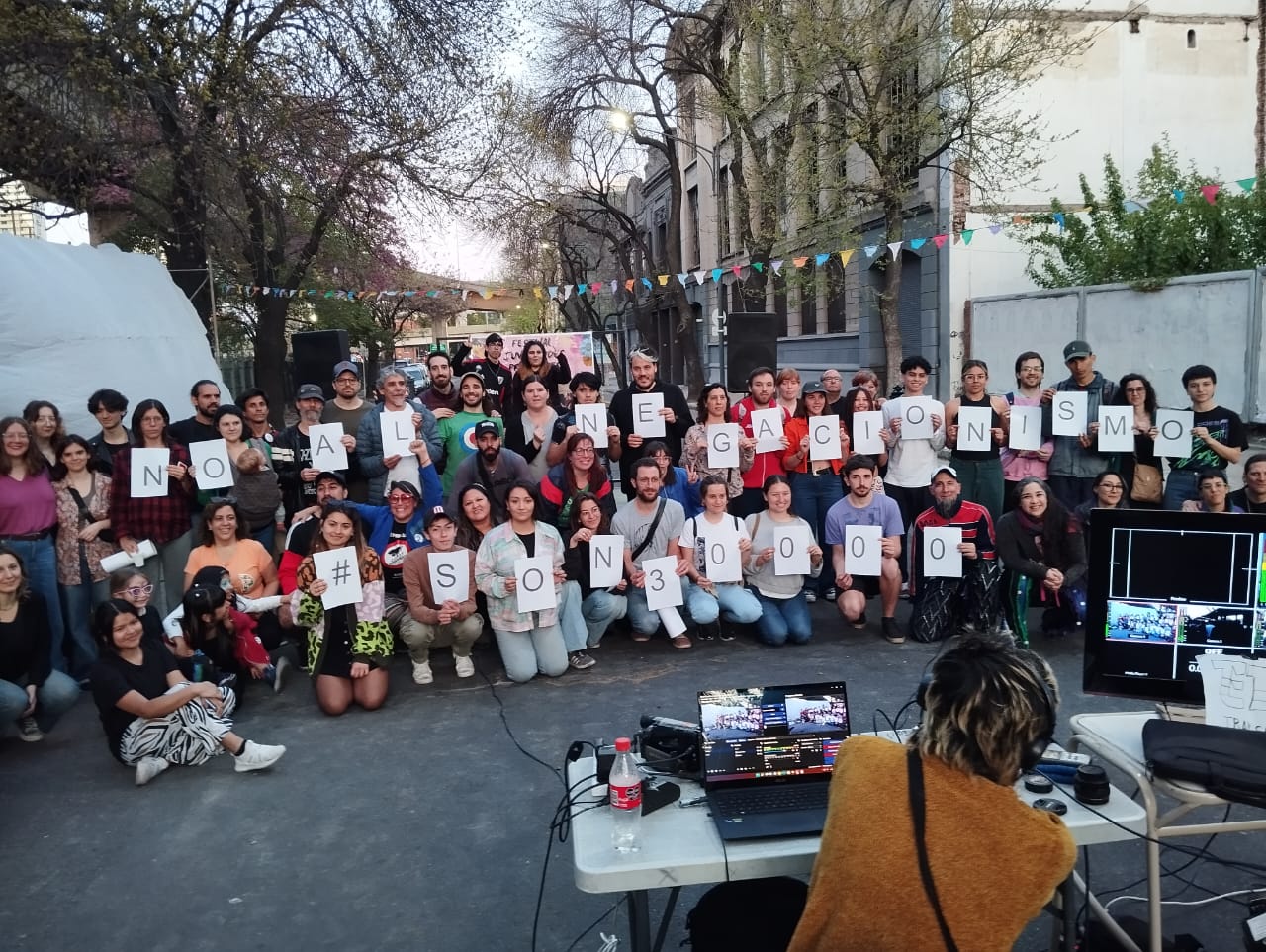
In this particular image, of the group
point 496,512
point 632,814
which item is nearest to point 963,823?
point 632,814

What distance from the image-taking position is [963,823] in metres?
2.06

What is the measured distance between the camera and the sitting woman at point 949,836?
6.64 ft

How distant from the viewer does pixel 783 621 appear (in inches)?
263

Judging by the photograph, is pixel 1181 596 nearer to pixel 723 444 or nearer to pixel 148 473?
pixel 723 444

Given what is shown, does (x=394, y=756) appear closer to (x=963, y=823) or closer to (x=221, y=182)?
(x=963, y=823)

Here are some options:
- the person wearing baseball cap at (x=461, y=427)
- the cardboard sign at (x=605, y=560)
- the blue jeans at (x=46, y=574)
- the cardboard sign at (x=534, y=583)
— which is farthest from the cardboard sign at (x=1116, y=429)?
the blue jeans at (x=46, y=574)

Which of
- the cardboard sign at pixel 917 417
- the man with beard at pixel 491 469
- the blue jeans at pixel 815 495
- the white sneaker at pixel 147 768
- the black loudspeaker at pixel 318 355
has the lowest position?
the white sneaker at pixel 147 768

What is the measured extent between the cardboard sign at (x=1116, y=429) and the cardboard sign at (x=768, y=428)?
2.33 meters

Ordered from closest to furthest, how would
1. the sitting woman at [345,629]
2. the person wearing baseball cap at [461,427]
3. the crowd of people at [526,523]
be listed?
1. the sitting woman at [345,629]
2. the crowd of people at [526,523]
3. the person wearing baseball cap at [461,427]

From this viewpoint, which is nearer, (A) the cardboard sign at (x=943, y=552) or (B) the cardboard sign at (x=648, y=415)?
(A) the cardboard sign at (x=943, y=552)

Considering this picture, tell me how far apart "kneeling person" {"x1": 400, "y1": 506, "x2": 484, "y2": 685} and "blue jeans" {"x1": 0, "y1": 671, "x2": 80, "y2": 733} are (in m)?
1.95

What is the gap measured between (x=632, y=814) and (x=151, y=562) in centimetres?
523

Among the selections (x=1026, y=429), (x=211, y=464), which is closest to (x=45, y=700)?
(x=211, y=464)

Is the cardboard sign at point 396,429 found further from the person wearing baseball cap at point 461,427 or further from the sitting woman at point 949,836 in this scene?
the sitting woman at point 949,836
